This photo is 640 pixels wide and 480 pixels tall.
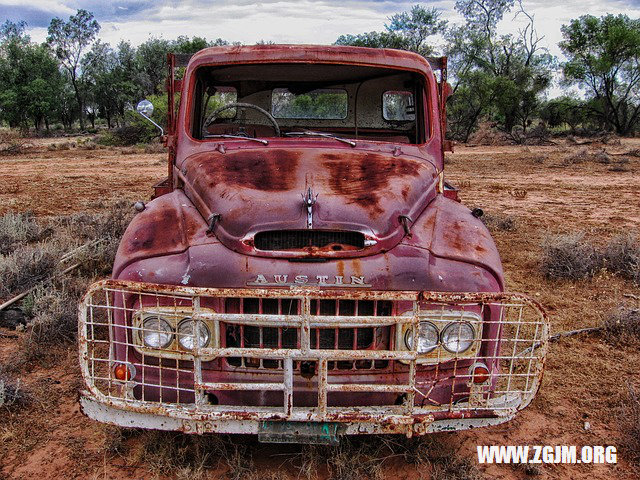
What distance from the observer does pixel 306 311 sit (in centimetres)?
220

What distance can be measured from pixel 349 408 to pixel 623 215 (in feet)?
27.0

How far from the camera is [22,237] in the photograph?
6734 millimetres

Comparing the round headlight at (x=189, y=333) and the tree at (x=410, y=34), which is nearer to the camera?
the round headlight at (x=189, y=333)

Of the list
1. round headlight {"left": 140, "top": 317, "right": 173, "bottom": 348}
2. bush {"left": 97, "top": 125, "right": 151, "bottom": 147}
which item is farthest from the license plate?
bush {"left": 97, "top": 125, "right": 151, "bottom": 147}

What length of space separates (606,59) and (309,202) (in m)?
27.8

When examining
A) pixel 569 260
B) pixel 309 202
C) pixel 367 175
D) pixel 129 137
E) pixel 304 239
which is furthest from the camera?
pixel 129 137

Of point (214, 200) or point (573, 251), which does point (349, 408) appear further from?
point (573, 251)

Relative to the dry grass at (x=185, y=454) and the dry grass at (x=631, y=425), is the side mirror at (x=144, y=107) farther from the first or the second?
the dry grass at (x=631, y=425)

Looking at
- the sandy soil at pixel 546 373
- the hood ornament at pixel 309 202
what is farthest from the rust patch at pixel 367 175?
the sandy soil at pixel 546 373

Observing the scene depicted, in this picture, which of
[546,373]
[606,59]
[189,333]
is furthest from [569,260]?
[606,59]

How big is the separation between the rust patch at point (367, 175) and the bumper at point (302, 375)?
711 millimetres

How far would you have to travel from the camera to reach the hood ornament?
2729 mm

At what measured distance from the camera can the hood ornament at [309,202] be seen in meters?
2.73

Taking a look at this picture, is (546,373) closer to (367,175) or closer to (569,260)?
(367,175)
